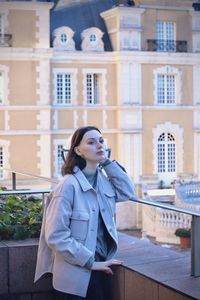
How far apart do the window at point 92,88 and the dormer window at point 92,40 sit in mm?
1074

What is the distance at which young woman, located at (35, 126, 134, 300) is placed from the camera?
121 inches

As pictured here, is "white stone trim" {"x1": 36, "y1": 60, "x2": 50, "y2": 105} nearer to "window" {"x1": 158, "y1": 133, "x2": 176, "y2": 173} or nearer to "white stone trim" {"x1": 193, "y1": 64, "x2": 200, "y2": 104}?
"window" {"x1": 158, "y1": 133, "x2": 176, "y2": 173}

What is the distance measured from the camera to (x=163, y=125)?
90.2 feet

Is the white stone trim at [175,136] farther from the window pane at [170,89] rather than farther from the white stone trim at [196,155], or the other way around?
the window pane at [170,89]

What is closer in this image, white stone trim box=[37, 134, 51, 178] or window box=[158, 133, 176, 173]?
white stone trim box=[37, 134, 51, 178]

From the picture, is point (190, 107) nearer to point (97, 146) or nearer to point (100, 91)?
point (100, 91)

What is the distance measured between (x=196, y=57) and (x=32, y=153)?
7.56 metres

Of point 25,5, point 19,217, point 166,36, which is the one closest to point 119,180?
point 19,217

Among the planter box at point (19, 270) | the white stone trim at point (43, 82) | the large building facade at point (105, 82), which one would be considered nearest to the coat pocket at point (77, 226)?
the planter box at point (19, 270)

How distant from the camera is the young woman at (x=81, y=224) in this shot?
3074 millimetres

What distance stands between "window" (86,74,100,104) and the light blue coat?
23.7m

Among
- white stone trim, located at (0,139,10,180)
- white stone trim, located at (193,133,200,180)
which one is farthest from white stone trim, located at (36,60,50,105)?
white stone trim, located at (193,133,200,180)

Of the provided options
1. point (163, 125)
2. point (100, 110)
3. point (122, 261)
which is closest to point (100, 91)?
point (100, 110)

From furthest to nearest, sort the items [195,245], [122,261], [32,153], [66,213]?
[32,153], [122,261], [195,245], [66,213]
